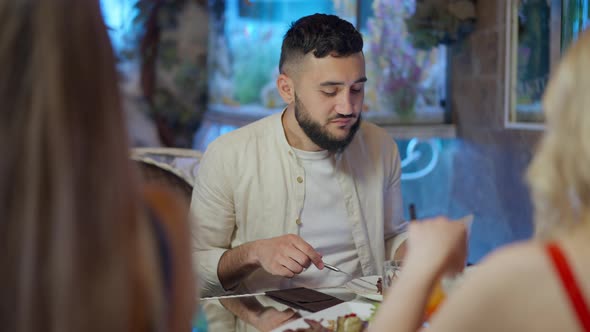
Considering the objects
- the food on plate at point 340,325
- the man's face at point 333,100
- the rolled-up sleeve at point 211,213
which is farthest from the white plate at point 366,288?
the man's face at point 333,100

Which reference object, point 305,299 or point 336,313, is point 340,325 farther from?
point 305,299

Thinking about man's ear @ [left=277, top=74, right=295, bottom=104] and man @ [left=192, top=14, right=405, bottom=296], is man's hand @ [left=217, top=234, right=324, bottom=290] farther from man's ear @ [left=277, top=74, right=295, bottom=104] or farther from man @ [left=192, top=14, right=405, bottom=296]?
man's ear @ [left=277, top=74, right=295, bottom=104]

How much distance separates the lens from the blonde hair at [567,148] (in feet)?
2.62

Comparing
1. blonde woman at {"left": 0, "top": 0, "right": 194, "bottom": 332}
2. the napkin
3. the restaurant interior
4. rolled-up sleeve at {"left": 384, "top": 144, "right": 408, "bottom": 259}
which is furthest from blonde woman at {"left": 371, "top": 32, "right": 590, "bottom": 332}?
the restaurant interior

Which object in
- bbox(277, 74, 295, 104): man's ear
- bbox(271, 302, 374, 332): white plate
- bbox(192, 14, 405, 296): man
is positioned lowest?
bbox(271, 302, 374, 332): white plate

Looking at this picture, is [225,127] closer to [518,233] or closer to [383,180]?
[518,233]

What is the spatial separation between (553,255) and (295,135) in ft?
5.66

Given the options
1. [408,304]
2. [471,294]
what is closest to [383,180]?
[408,304]

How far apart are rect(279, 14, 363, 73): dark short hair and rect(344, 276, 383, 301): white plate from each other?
91 cm

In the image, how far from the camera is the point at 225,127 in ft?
16.8

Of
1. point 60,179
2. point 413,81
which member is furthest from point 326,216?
point 413,81

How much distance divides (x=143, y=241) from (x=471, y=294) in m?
0.40

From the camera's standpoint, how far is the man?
2.30m

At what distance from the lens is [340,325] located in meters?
1.35
